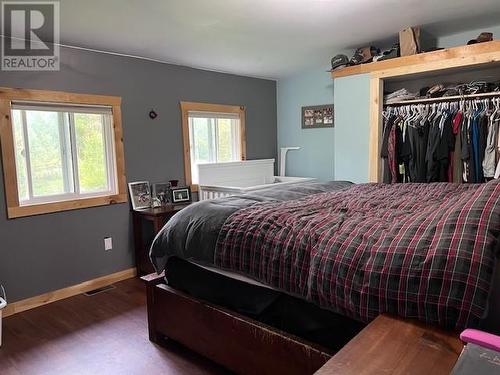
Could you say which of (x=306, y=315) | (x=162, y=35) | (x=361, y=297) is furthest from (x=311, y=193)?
(x=162, y=35)

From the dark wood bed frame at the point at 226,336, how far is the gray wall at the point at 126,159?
1.30 m

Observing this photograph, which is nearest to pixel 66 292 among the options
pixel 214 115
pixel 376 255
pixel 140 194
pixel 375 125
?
pixel 140 194

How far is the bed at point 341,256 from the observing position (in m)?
1.20

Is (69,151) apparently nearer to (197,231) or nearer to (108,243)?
(108,243)

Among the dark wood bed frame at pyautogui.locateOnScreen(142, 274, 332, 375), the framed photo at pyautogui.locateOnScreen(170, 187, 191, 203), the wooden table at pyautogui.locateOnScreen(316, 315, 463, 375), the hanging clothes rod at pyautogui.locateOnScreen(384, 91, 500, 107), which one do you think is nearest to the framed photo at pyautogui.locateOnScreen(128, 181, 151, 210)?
the framed photo at pyautogui.locateOnScreen(170, 187, 191, 203)

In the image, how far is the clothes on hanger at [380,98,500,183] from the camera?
→ 312cm

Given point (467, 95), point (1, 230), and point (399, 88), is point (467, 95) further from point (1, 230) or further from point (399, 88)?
point (1, 230)

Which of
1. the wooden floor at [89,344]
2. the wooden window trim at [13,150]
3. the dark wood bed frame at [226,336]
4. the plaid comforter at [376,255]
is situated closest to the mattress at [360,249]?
the plaid comforter at [376,255]

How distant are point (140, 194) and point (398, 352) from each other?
3.10 meters

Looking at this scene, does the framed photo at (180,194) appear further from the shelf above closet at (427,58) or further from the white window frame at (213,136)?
the shelf above closet at (427,58)

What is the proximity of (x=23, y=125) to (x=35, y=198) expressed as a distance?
0.62 metres

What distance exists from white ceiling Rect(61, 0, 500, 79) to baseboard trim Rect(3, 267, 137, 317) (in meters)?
2.16

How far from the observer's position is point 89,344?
2436 millimetres

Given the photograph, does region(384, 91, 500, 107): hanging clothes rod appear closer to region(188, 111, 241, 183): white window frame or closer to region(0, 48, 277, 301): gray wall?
region(188, 111, 241, 183): white window frame
